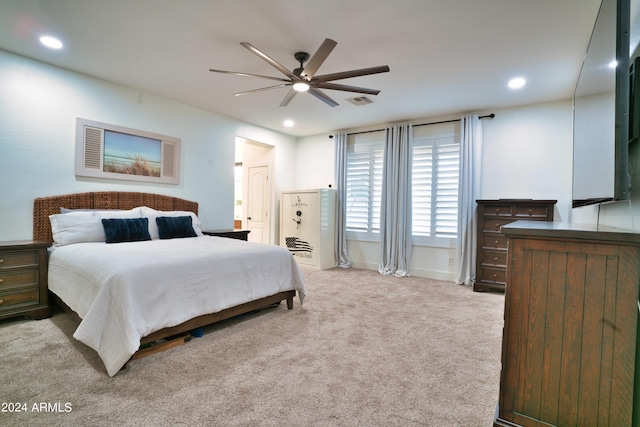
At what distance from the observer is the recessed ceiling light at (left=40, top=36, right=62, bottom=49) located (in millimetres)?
2905

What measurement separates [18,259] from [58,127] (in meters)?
1.53

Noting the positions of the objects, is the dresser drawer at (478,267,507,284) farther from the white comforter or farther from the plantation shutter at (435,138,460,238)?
the white comforter

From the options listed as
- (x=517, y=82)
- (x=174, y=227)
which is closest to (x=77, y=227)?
(x=174, y=227)

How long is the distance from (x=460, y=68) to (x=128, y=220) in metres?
4.05

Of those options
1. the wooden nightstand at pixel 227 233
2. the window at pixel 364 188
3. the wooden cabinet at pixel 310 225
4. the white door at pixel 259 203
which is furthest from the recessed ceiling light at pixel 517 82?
the white door at pixel 259 203

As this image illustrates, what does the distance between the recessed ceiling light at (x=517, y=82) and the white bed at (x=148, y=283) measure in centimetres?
330

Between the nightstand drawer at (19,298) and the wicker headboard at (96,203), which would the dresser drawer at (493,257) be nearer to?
the wicker headboard at (96,203)

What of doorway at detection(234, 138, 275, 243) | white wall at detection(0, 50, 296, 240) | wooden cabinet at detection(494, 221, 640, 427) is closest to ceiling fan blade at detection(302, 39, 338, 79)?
wooden cabinet at detection(494, 221, 640, 427)

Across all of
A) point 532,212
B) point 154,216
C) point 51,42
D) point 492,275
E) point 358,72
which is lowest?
point 492,275

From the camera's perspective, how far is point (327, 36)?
9.12 ft

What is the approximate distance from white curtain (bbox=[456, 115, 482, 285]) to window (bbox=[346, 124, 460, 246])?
0.19 metres

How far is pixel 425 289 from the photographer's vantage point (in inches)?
174

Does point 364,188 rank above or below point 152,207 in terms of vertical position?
above

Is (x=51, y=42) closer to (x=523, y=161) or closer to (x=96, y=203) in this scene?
(x=96, y=203)
